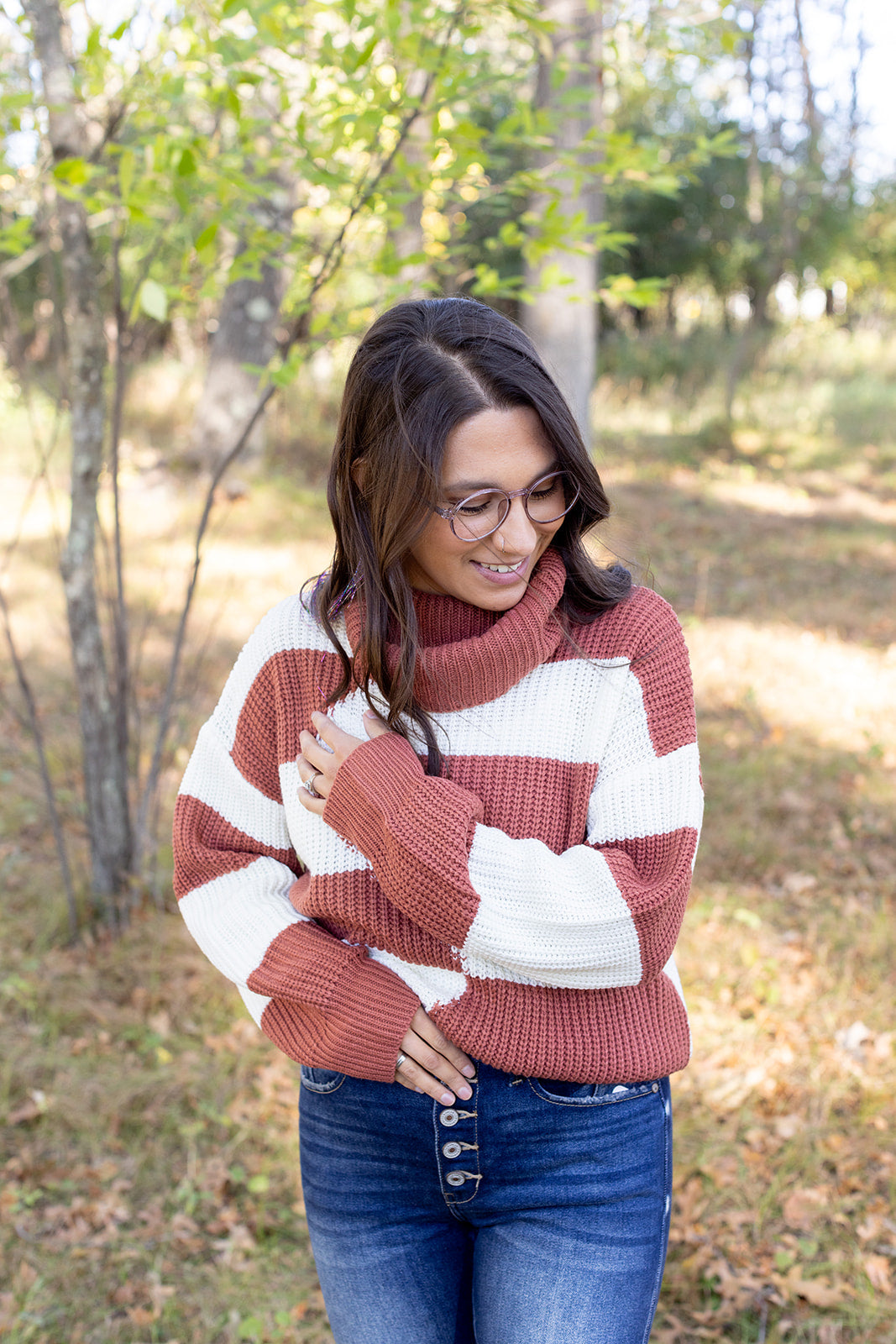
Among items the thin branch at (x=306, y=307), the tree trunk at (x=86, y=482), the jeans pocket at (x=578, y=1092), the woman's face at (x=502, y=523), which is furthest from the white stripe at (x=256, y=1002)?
the tree trunk at (x=86, y=482)

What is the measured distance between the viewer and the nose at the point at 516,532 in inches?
59.1

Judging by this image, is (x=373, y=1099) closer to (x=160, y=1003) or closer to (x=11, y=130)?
(x=160, y=1003)

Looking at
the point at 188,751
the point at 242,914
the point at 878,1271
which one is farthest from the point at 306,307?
the point at 878,1271

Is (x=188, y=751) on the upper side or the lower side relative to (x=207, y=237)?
lower

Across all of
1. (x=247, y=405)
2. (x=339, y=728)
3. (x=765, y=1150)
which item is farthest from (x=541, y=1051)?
(x=247, y=405)

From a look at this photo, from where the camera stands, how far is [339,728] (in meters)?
1.60

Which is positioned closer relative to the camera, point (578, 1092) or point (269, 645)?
point (578, 1092)

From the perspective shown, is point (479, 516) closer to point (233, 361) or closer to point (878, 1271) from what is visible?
point (878, 1271)

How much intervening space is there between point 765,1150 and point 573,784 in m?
1.82

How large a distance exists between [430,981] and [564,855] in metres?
0.28

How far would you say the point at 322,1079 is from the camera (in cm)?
161

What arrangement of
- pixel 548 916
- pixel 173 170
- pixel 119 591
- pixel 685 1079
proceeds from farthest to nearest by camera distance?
pixel 119 591, pixel 685 1079, pixel 173 170, pixel 548 916

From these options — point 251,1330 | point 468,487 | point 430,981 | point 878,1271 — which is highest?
point 468,487

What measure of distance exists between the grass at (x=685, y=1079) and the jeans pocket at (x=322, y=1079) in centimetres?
101
